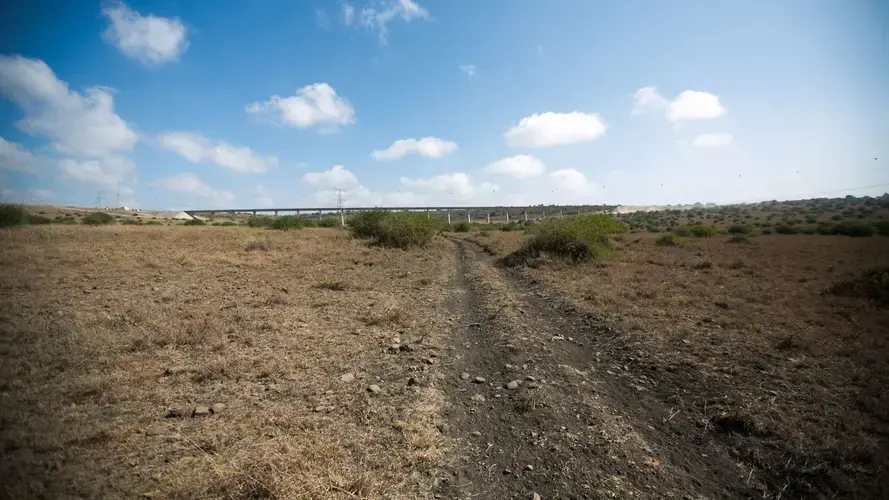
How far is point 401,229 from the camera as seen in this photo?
85.8 feet

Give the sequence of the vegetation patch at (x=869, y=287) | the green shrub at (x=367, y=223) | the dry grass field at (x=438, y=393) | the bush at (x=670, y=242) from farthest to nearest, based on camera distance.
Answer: the green shrub at (x=367, y=223)
the bush at (x=670, y=242)
the vegetation patch at (x=869, y=287)
the dry grass field at (x=438, y=393)

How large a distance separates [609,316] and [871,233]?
934 inches

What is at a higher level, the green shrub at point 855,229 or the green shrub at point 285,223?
the green shrub at point 285,223

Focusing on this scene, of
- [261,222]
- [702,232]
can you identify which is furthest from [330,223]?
[702,232]

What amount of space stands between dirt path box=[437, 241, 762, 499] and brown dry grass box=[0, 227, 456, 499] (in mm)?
498

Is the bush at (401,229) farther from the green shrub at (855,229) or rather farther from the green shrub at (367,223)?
the green shrub at (855,229)

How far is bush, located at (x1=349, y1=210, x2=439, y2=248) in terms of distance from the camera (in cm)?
2598

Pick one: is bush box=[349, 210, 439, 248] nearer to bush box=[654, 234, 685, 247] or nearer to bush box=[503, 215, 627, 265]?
bush box=[503, 215, 627, 265]

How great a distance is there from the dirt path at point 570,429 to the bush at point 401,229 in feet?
62.8

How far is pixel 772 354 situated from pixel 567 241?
11594mm

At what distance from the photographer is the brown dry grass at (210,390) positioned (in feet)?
9.15

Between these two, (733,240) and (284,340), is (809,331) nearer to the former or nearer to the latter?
(284,340)

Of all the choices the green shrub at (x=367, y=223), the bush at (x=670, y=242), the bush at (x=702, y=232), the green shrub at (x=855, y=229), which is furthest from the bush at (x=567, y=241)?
the bush at (x=702, y=232)

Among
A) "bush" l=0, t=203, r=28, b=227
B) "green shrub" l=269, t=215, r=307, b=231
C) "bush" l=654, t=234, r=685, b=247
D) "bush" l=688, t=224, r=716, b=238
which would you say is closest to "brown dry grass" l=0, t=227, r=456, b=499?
"bush" l=0, t=203, r=28, b=227
